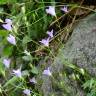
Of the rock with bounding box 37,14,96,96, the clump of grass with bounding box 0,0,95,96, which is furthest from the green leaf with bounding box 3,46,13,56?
the rock with bounding box 37,14,96,96

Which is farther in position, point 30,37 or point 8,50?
point 8,50

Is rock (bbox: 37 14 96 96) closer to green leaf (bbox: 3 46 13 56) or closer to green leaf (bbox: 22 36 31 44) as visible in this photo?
green leaf (bbox: 22 36 31 44)

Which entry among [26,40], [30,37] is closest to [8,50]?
[30,37]

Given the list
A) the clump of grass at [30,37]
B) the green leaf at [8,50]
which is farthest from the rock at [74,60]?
the green leaf at [8,50]

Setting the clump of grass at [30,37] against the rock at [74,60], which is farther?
the clump of grass at [30,37]

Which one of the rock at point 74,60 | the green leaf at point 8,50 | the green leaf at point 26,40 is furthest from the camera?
the green leaf at point 8,50

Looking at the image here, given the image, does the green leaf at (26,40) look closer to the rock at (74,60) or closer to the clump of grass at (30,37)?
the clump of grass at (30,37)

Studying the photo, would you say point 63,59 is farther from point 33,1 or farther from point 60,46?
point 33,1

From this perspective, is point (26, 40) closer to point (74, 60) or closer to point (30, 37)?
point (30, 37)
